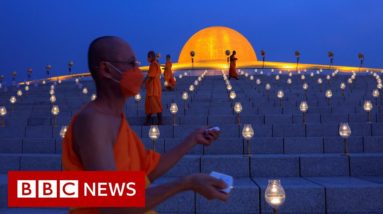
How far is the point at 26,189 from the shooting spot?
2.08 metres

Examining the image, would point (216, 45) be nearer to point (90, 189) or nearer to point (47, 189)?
point (47, 189)

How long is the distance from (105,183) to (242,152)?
523 centimetres

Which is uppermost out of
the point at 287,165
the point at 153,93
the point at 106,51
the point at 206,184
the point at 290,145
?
the point at 153,93

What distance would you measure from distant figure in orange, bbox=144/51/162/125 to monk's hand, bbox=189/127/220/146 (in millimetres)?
7258

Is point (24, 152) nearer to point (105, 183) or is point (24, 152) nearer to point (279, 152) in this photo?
point (279, 152)

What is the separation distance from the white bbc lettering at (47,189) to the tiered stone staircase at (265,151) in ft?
9.42

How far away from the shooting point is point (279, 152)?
6.68 metres

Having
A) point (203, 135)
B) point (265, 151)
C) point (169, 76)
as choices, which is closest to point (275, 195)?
point (203, 135)

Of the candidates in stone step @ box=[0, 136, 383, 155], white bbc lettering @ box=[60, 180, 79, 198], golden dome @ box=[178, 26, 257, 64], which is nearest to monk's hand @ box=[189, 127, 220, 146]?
white bbc lettering @ box=[60, 180, 79, 198]

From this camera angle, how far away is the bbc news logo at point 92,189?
1.57m

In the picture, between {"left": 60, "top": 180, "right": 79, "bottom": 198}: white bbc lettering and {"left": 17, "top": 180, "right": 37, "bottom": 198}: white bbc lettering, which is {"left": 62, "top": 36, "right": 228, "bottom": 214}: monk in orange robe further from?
{"left": 17, "top": 180, "right": 37, "bottom": 198}: white bbc lettering

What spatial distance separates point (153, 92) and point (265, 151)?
12.0ft

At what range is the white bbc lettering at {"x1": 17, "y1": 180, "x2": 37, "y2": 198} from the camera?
79.4 inches

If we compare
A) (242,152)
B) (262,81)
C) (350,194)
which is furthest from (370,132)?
(262,81)
